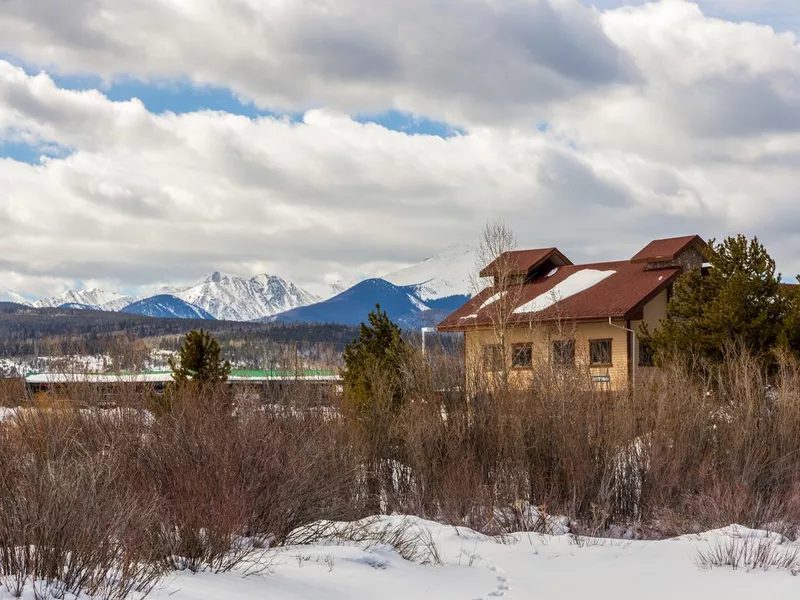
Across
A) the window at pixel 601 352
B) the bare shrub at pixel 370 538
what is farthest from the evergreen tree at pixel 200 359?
the bare shrub at pixel 370 538

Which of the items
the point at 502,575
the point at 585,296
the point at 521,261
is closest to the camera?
the point at 502,575

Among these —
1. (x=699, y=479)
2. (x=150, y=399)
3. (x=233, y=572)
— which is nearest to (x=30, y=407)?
(x=150, y=399)

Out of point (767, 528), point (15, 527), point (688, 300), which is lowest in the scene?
point (767, 528)

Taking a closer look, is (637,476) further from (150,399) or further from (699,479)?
(150,399)

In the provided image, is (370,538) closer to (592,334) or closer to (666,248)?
(592,334)

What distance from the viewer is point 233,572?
1211 cm

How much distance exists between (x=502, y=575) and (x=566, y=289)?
26.3 m

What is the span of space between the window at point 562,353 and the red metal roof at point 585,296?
1447 millimetres

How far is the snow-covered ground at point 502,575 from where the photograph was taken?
11.8m

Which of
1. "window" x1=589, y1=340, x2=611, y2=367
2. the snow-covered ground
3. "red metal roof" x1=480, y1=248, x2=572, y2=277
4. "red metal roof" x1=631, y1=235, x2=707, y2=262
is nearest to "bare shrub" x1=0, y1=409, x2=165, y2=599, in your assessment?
the snow-covered ground

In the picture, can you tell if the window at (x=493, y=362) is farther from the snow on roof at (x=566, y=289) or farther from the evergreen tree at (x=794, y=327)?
the snow on roof at (x=566, y=289)

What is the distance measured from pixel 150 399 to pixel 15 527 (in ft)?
42.3

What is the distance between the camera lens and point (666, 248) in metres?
39.2

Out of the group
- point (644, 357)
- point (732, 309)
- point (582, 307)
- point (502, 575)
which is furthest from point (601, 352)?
point (502, 575)
